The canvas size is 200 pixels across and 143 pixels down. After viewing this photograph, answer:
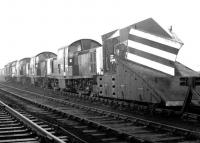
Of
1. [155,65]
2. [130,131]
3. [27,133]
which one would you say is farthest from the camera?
[155,65]

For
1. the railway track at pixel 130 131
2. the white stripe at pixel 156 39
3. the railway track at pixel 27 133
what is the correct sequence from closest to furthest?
the railway track at pixel 27 133 < the railway track at pixel 130 131 < the white stripe at pixel 156 39

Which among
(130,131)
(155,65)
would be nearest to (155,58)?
(155,65)

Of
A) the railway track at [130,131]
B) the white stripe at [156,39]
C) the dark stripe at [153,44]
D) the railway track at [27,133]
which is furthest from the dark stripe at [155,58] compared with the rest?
the railway track at [27,133]

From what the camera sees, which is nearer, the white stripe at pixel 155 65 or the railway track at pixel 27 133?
the railway track at pixel 27 133

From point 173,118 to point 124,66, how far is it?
2.33 meters

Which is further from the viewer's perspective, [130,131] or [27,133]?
[130,131]

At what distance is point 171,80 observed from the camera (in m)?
8.49

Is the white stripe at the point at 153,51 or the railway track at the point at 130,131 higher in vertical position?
the white stripe at the point at 153,51

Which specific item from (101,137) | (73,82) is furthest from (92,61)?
(101,137)

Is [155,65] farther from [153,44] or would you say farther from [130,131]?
[130,131]

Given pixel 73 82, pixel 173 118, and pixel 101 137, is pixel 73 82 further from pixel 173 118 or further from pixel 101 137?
pixel 101 137

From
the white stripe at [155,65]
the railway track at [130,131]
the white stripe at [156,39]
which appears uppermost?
the white stripe at [156,39]

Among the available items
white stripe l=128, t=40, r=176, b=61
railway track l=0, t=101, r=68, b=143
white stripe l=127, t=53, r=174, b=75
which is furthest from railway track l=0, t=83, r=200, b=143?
white stripe l=128, t=40, r=176, b=61

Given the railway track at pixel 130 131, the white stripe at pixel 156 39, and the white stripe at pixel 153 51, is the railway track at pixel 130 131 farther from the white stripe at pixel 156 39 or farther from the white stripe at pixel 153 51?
the white stripe at pixel 156 39
